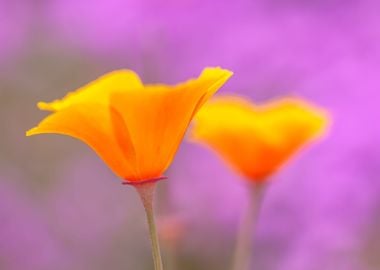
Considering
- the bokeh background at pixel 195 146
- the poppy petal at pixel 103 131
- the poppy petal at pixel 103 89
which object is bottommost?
the bokeh background at pixel 195 146

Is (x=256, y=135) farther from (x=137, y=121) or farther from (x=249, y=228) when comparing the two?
(x=137, y=121)

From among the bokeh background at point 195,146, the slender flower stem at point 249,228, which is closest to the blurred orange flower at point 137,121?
the slender flower stem at point 249,228

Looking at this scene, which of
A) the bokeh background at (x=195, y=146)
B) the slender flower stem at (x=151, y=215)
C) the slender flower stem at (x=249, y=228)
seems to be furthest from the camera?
the bokeh background at (x=195, y=146)

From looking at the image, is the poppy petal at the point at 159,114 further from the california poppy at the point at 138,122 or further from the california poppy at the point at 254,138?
the california poppy at the point at 254,138

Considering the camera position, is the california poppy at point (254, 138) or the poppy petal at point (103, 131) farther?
the california poppy at point (254, 138)

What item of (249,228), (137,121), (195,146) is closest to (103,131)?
(137,121)

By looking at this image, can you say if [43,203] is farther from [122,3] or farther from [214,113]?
[214,113]
